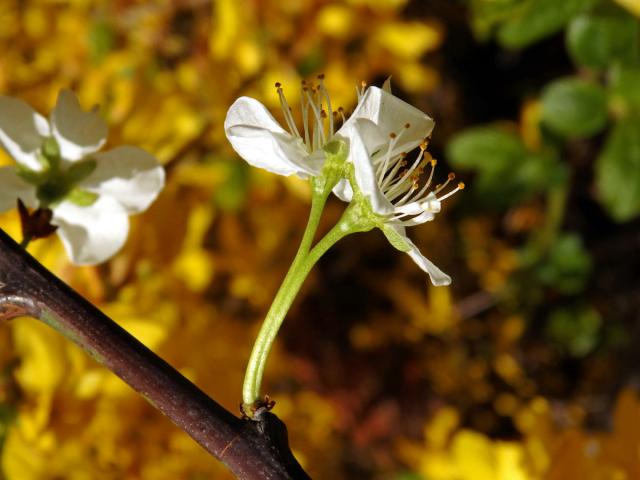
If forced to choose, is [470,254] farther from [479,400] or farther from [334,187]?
[334,187]

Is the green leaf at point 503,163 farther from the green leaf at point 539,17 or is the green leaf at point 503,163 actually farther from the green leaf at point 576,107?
the green leaf at point 539,17

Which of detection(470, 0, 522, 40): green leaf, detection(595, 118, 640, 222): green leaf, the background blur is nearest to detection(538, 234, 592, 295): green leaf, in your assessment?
the background blur

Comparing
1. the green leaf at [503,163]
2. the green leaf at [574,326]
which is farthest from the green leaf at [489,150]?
the green leaf at [574,326]

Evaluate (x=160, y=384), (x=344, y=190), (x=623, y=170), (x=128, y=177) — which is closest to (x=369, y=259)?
(x=623, y=170)

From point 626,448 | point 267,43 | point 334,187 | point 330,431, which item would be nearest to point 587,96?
point 626,448

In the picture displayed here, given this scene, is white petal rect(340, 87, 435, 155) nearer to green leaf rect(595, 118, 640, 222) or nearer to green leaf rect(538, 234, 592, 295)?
green leaf rect(595, 118, 640, 222)

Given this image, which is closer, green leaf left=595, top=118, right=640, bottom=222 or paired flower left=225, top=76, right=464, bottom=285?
paired flower left=225, top=76, right=464, bottom=285
